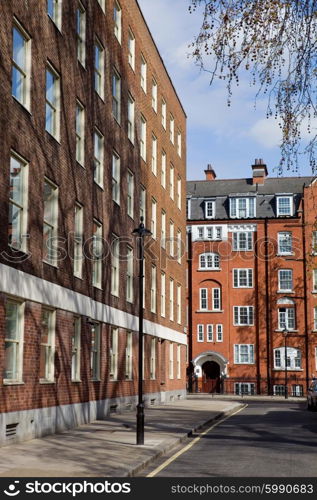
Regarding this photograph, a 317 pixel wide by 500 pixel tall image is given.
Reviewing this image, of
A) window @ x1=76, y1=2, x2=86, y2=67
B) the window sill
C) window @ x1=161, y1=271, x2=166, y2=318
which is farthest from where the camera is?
window @ x1=161, y1=271, x2=166, y2=318

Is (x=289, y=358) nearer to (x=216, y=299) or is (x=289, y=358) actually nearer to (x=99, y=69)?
(x=216, y=299)

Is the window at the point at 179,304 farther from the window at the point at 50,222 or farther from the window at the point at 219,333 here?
the window at the point at 50,222

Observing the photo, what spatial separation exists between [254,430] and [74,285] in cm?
705

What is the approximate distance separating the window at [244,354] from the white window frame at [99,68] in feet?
122

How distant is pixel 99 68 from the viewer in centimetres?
2706

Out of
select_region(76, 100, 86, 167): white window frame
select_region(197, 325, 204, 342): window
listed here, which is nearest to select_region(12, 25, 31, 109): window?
select_region(76, 100, 86, 167): white window frame

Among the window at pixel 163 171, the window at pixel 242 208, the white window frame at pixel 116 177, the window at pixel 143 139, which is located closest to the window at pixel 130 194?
the white window frame at pixel 116 177

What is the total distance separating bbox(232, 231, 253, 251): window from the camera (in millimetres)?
62219

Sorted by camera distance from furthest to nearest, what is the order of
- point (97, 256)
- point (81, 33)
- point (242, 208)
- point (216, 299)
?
point (242, 208), point (216, 299), point (97, 256), point (81, 33)

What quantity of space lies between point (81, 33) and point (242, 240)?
39.8 m

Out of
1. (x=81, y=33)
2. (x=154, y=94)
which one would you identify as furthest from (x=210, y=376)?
(x=81, y=33)

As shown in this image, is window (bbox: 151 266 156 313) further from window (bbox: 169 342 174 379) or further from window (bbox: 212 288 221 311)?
window (bbox: 212 288 221 311)

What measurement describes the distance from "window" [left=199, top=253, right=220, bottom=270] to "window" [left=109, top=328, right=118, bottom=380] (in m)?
34.3

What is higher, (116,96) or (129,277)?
(116,96)
